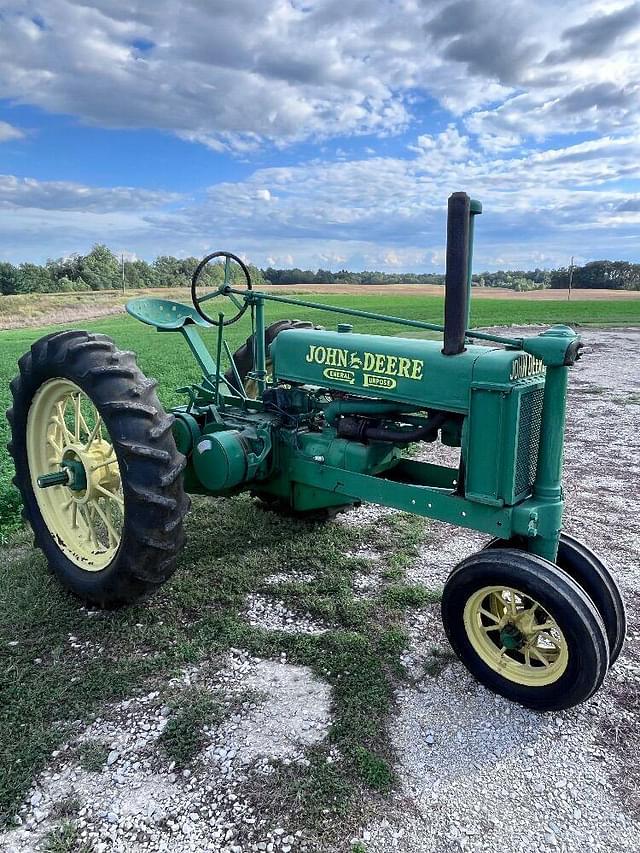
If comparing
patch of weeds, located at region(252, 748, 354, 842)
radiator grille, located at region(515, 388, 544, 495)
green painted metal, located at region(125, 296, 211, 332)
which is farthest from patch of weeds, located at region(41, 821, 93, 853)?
green painted metal, located at region(125, 296, 211, 332)

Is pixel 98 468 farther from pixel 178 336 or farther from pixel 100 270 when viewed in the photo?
pixel 100 270

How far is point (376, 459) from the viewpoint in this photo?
368cm

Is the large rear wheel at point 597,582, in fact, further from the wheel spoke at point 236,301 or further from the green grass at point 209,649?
the wheel spoke at point 236,301

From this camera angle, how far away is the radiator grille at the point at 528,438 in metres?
3.01

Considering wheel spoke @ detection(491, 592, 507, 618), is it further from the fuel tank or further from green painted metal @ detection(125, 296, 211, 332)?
green painted metal @ detection(125, 296, 211, 332)

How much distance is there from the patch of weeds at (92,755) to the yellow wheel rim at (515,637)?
1.64 metres

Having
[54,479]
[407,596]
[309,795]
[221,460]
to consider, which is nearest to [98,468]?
[54,479]

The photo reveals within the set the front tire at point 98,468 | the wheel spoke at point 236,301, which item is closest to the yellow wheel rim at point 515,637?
the front tire at point 98,468

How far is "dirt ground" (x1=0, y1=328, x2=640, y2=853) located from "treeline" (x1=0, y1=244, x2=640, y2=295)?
1955 inches

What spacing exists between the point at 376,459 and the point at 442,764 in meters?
1.63

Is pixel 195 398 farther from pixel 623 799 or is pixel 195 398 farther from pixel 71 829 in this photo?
pixel 623 799

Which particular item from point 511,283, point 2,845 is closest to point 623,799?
point 2,845

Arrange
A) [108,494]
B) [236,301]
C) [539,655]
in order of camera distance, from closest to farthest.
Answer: [539,655], [108,494], [236,301]

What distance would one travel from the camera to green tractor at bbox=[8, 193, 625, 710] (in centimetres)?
282
